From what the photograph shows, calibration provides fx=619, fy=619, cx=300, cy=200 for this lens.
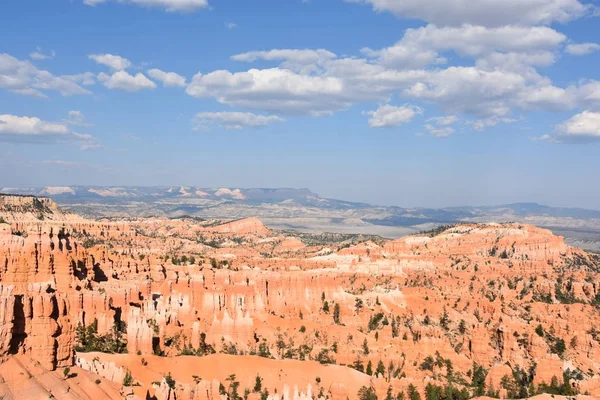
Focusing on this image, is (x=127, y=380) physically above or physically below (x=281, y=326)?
above

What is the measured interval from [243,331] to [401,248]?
85918 millimetres

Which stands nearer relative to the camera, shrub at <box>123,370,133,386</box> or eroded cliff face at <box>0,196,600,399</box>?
shrub at <box>123,370,133,386</box>

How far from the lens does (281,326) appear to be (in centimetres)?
7731

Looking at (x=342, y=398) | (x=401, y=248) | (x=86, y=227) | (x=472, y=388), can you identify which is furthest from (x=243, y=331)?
(x=86, y=227)

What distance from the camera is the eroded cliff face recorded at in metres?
49.5

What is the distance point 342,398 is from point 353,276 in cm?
5333

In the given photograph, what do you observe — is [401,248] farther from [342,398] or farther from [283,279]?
[342,398]

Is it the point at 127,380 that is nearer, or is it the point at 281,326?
the point at 127,380

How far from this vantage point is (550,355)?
2778 inches

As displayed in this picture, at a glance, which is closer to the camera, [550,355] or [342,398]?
[342,398]

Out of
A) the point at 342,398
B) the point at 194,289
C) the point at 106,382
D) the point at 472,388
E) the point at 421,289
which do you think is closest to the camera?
the point at 106,382

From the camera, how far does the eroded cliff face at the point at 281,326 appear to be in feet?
163

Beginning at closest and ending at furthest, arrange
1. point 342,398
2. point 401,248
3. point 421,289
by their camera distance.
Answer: point 342,398 → point 421,289 → point 401,248

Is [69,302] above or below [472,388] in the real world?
above
